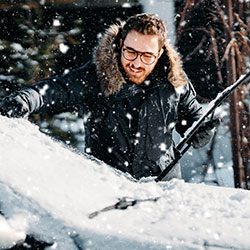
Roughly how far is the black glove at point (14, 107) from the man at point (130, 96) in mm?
469

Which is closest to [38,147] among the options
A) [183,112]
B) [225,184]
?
[183,112]

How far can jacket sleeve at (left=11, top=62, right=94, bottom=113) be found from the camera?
197 cm

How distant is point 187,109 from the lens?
2.74 metres

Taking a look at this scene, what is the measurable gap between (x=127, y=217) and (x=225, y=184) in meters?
5.26

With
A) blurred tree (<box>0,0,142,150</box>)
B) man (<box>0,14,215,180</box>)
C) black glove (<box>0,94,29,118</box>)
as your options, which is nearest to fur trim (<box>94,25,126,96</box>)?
man (<box>0,14,215,180</box>)

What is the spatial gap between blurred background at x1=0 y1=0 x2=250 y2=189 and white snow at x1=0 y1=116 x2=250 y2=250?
2.33m

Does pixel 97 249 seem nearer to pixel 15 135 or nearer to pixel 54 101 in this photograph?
pixel 15 135

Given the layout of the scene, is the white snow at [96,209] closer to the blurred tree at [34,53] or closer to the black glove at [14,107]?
the black glove at [14,107]

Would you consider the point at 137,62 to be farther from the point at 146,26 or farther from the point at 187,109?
the point at 187,109

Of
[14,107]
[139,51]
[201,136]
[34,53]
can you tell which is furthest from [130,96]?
[34,53]

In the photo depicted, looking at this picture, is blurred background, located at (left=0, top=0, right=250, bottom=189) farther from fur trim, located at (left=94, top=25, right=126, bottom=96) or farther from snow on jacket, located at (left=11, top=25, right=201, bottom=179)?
fur trim, located at (left=94, top=25, right=126, bottom=96)

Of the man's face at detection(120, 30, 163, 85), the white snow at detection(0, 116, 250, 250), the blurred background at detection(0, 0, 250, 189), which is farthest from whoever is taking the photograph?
the blurred background at detection(0, 0, 250, 189)

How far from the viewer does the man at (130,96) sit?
7.54ft

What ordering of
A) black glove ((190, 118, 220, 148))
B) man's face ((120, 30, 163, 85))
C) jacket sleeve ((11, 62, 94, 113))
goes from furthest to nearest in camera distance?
black glove ((190, 118, 220, 148)) < man's face ((120, 30, 163, 85)) < jacket sleeve ((11, 62, 94, 113))
